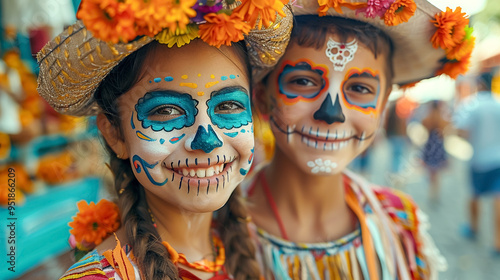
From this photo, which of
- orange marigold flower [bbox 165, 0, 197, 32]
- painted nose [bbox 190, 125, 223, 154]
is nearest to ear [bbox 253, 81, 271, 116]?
painted nose [bbox 190, 125, 223, 154]

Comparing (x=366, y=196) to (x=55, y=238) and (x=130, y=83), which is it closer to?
(x=130, y=83)

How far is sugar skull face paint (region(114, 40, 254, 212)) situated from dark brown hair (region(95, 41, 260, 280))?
0.15 feet

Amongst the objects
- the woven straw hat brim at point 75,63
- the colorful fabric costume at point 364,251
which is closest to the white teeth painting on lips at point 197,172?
the woven straw hat brim at point 75,63

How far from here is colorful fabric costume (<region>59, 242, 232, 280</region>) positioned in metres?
1.22

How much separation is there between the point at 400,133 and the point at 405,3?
557 cm

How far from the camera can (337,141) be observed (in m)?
1.63

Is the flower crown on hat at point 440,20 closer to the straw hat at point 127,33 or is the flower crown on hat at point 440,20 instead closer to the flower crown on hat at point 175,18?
the straw hat at point 127,33

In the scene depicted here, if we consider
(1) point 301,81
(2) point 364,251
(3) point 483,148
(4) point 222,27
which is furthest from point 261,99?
(3) point 483,148

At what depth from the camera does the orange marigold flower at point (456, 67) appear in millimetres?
1729

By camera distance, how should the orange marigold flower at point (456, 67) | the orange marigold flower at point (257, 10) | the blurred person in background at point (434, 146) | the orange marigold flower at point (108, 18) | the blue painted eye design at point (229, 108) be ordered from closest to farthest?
the orange marigold flower at point (108, 18), the orange marigold flower at point (257, 10), the blue painted eye design at point (229, 108), the orange marigold flower at point (456, 67), the blurred person in background at point (434, 146)

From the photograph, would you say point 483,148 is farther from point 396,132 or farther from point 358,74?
point 358,74

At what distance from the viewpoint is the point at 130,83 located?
128 centimetres

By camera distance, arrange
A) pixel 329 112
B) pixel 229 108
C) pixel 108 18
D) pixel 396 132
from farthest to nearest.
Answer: pixel 396 132 → pixel 329 112 → pixel 229 108 → pixel 108 18

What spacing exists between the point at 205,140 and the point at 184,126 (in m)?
0.09
